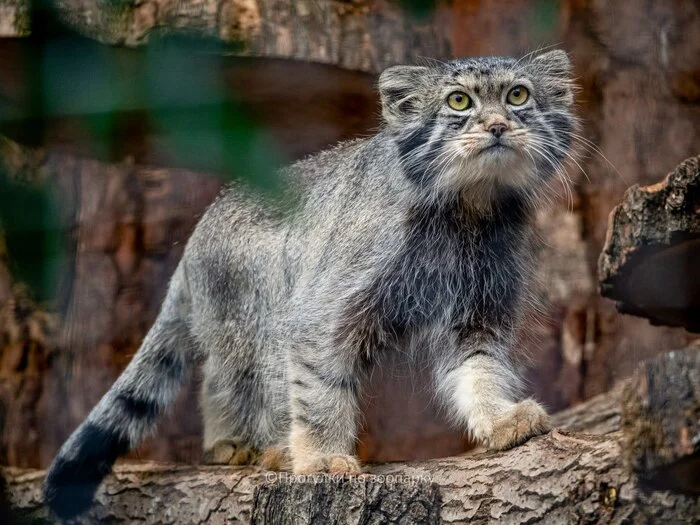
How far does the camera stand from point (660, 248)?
2.61 m

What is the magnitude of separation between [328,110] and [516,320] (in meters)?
1.44

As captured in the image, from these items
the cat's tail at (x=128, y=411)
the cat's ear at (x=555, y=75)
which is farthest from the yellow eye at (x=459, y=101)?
the cat's tail at (x=128, y=411)

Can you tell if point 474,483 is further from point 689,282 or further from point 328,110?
point 328,110

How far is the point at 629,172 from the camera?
5133 millimetres

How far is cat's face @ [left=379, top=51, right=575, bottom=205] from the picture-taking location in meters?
3.40

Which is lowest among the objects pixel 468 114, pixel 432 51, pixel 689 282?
pixel 689 282

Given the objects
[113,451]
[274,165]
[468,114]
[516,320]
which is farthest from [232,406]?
[274,165]

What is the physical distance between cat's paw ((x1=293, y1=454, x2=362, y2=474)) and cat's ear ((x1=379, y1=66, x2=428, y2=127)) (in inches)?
47.4

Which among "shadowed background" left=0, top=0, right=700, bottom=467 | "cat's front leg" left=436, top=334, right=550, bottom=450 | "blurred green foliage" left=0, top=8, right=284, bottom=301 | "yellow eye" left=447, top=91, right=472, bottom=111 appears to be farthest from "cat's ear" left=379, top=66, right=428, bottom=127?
"cat's front leg" left=436, top=334, right=550, bottom=450

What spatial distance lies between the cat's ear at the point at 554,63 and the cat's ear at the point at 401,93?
1.43 feet

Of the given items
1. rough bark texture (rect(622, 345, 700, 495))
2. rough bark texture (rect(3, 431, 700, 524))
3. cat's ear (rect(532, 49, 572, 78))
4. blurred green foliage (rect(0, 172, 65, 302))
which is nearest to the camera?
rough bark texture (rect(622, 345, 700, 495))

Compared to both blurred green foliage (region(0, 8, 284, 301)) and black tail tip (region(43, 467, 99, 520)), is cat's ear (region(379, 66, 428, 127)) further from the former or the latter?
black tail tip (region(43, 467, 99, 520))

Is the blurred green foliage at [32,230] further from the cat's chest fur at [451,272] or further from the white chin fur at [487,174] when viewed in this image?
the white chin fur at [487,174]

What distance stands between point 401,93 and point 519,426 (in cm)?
129
